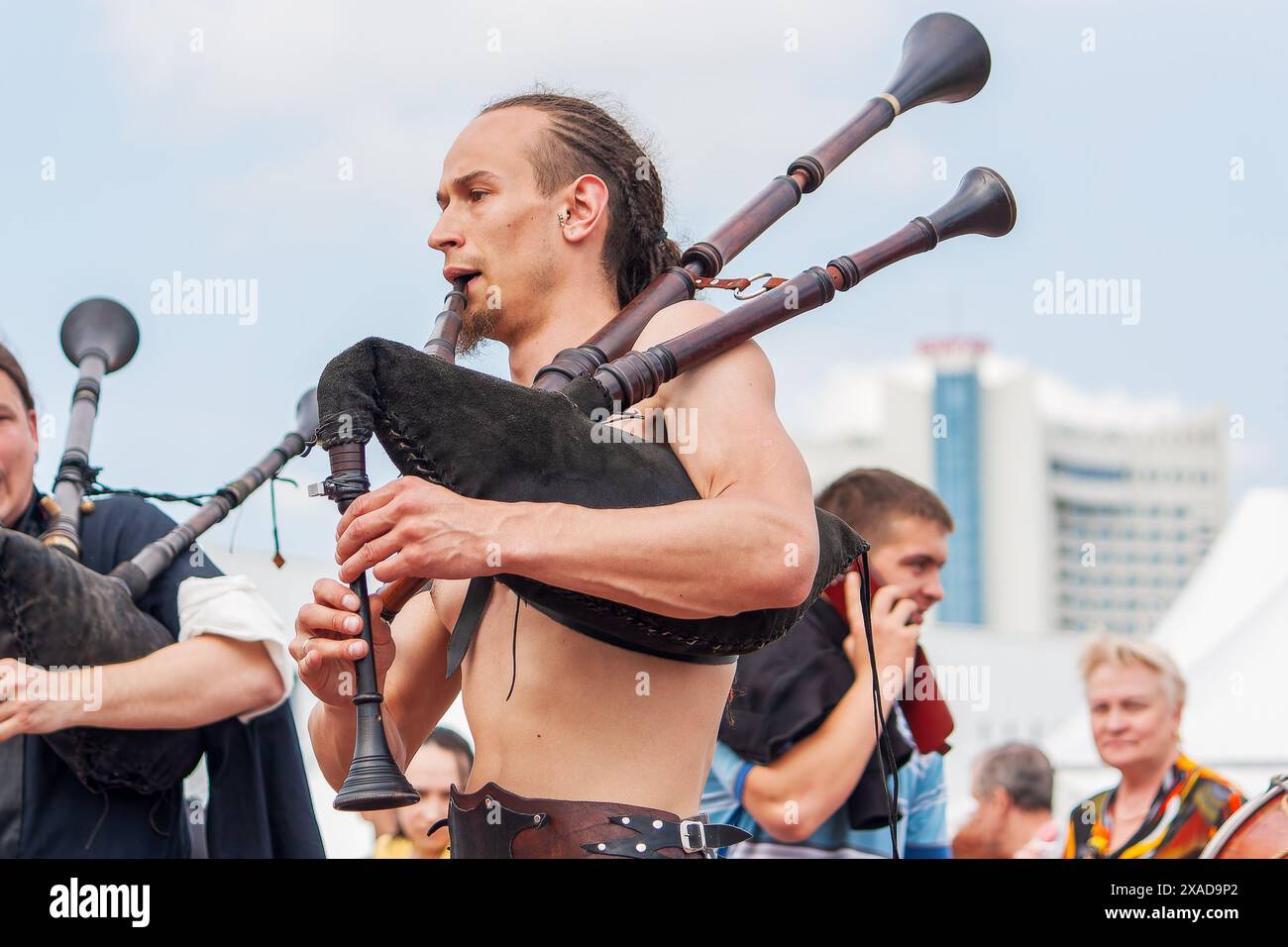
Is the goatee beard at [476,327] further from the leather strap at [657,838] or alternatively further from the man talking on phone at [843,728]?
the man talking on phone at [843,728]

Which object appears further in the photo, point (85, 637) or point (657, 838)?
point (85, 637)

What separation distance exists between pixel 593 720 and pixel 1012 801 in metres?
2.79

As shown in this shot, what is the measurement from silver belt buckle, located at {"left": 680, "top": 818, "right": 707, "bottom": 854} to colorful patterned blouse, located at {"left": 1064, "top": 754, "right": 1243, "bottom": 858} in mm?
2014

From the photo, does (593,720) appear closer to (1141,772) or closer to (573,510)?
(573,510)

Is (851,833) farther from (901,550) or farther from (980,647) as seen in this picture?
(980,647)

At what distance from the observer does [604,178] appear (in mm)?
2037

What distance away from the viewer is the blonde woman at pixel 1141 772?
3543mm

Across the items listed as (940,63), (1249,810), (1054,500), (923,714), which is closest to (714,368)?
(940,63)

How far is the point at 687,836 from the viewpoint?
1.73m

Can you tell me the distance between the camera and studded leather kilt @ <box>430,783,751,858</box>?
1.71 metres

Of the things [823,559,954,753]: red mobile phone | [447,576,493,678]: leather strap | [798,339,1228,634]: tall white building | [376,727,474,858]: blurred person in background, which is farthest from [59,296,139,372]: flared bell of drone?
[798,339,1228,634]: tall white building
